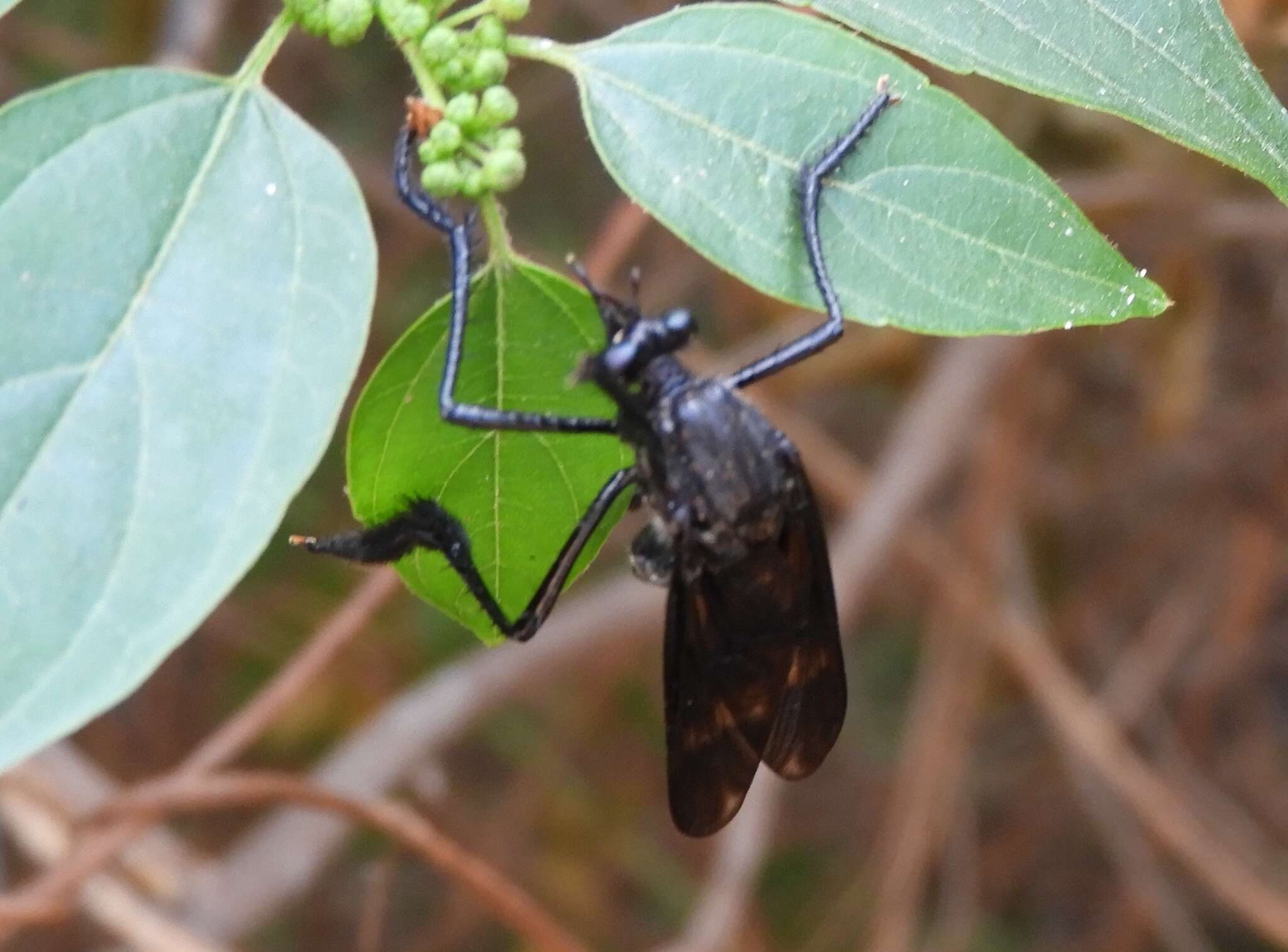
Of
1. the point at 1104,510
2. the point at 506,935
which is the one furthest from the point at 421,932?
the point at 1104,510

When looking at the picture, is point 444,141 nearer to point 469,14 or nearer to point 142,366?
point 469,14

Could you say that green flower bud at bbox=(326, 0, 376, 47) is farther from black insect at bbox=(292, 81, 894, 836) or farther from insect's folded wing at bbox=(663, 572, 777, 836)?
insect's folded wing at bbox=(663, 572, 777, 836)

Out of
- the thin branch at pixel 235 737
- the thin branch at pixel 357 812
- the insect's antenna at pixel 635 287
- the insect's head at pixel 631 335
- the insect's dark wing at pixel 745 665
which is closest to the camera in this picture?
the insect's head at pixel 631 335

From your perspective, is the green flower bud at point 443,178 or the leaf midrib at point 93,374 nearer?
the leaf midrib at point 93,374

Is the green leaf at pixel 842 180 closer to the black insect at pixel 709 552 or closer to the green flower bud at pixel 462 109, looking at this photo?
the green flower bud at pixel 462 109

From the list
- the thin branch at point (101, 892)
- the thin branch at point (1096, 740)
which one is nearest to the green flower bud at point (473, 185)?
the thin branch at point (101, 892)

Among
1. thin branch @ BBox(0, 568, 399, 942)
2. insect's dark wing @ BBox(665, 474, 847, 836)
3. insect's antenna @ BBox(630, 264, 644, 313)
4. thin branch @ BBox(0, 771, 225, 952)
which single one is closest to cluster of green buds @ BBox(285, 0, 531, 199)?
insect's antenna @ BBox(630, 264, 644, 313)
